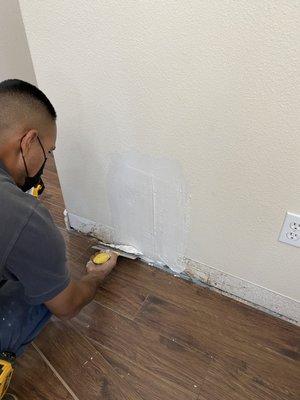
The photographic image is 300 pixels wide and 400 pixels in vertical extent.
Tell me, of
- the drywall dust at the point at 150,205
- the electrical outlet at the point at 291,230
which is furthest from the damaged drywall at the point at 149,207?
the electrical outlet at the point at 291,230

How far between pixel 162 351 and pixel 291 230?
0.57m

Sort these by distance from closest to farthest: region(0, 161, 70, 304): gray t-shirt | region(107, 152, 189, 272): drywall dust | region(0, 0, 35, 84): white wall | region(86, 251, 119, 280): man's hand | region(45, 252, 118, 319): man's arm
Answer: region(0, 161, 70, 304): gray t-shirt → region(45, 252, 118, 319): man's arm → region(107, 152, 189, 272): drywall dust → region(86, 251, 119, 280): man's hand → region(0, 0, 35, 84): white wall

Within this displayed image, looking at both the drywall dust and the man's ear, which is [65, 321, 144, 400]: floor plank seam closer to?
the drywall dust

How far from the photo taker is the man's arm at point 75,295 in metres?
0.86

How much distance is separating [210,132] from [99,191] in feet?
1.87

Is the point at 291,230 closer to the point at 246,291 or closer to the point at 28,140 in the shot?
the point at 246,291

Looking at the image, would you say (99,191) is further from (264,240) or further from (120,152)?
(264,240)

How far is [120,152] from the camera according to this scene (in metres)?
1.08

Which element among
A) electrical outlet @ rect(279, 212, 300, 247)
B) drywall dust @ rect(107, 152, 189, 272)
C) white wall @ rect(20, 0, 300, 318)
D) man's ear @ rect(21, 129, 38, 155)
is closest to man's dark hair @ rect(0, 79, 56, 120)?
man's ear @ rect(21, 129, 38, 155)

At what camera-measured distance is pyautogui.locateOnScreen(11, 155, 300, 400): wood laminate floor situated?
0.94 metres

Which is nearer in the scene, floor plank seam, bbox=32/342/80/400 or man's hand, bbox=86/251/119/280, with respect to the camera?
floor plank seam, bbox=32/342/80/400

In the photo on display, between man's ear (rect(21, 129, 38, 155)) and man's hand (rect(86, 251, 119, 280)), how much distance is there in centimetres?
57

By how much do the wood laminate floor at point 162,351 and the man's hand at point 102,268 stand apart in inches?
2.7

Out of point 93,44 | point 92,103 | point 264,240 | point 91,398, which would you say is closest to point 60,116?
point 92,103
